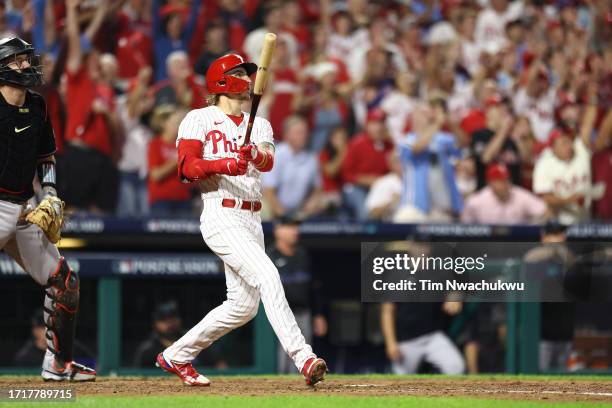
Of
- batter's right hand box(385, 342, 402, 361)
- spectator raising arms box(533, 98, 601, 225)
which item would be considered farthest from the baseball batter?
spectator raising arms box(533, 98, 601, 225)

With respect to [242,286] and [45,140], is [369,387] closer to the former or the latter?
[242,286]

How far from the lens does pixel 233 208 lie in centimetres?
577

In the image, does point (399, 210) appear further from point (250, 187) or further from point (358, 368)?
point (250, 187)

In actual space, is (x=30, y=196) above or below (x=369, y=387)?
above

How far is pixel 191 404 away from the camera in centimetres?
522

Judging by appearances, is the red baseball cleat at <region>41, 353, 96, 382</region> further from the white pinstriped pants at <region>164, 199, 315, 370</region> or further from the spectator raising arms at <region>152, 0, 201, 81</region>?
the spectator raising arms at <region>152, 0, 201, 81</region>

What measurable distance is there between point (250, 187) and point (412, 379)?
162cm

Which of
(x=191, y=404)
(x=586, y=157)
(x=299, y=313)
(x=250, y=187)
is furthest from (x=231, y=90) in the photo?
(x=586, y=157)

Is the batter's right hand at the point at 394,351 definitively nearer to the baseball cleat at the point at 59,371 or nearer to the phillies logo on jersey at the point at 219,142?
the baseball cleat at the point at 59,371

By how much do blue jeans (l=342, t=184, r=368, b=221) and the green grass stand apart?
4717mm

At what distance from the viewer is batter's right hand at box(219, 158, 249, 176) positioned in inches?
216

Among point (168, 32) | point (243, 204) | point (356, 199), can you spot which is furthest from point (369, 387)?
point (168, 32)

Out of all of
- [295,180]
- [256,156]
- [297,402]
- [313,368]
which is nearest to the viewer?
[297,402]

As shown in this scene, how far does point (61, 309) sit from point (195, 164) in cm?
109
